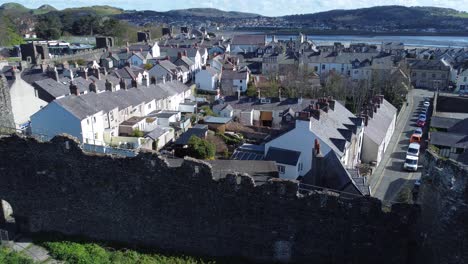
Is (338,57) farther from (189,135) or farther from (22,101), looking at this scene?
(22,101)

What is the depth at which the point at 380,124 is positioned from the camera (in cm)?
2878

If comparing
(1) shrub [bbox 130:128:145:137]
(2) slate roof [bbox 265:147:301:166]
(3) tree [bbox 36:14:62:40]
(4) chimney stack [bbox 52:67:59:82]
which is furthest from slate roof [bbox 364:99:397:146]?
→ (3) tree [bbox 36:14:62:40]

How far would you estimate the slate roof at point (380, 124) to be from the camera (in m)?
26.2

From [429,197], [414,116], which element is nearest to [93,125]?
[429,197]

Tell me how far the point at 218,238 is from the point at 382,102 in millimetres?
23617

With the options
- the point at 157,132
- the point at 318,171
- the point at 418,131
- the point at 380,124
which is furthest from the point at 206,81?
the point at 318,171

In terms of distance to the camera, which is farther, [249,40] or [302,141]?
[249,40]

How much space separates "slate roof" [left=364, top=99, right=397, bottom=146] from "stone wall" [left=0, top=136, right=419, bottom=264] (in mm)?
14311

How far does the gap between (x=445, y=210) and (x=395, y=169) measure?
16.2m

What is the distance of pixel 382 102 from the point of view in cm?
3272

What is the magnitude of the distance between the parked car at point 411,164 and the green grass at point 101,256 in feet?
56.0

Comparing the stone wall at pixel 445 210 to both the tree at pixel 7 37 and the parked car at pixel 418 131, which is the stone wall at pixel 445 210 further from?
the tree at pixel 7 37

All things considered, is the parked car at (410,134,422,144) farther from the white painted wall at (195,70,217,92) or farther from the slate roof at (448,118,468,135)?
the white painted wall at (195,70,217,92)

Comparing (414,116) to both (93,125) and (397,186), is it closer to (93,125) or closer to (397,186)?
(397,186)
